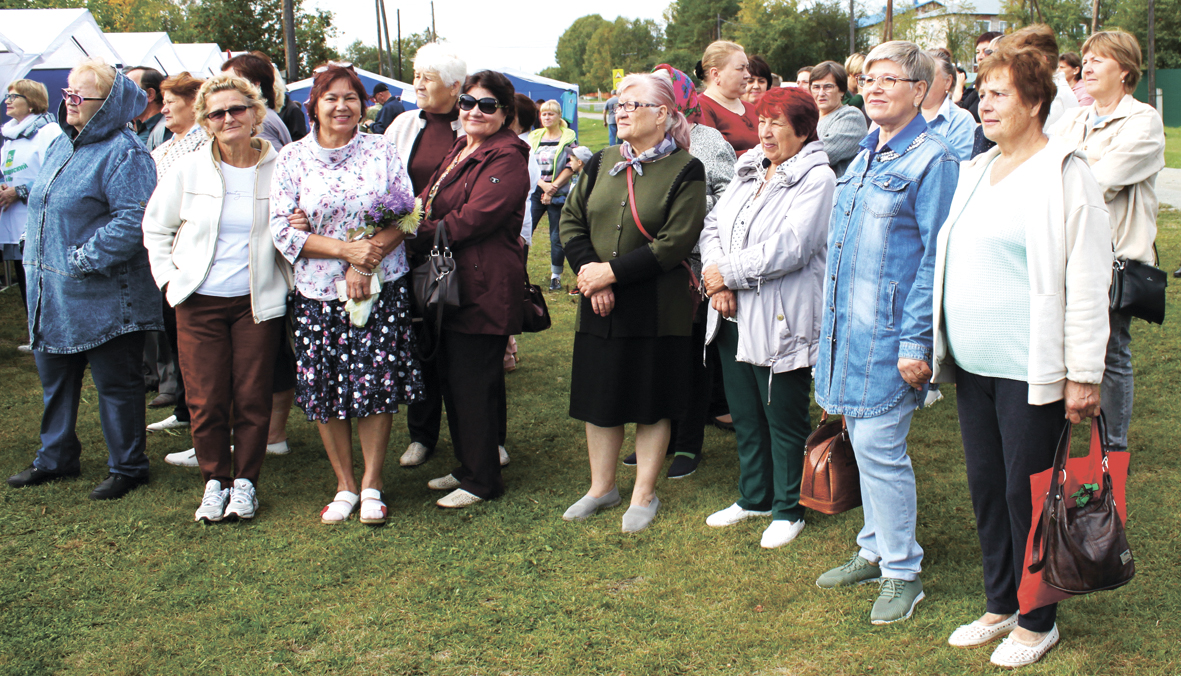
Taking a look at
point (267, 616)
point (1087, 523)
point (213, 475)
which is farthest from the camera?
point (213, 475)

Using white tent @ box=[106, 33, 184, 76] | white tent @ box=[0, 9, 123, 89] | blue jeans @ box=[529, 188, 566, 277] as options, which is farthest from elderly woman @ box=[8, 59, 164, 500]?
white tent @ box=[106, 33, 184, 76]

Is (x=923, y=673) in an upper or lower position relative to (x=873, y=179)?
lower

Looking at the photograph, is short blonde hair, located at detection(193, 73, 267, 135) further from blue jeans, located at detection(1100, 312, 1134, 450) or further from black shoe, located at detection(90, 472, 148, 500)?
blue jeans, located at detection(1100, 312, 1134, 450)

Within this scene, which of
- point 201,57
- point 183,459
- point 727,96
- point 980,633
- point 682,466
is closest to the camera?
point 980,633

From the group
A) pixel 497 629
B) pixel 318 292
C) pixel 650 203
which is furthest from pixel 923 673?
pixel 318 292

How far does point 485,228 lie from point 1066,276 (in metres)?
2.51

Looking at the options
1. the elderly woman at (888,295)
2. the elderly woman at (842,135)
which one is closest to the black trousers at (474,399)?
A: the elderly woman at (888,295)

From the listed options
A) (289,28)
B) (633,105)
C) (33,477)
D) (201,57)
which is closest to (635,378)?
(633,105)

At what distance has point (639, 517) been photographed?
13.9 ft

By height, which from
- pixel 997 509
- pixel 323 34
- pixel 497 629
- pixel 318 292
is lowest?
pixel 497 629

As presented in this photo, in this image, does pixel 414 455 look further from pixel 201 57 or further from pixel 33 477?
pixel 201 57

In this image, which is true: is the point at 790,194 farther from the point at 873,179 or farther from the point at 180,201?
the point at 180,201

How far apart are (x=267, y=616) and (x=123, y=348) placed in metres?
1.98

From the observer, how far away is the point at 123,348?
4656 mm
